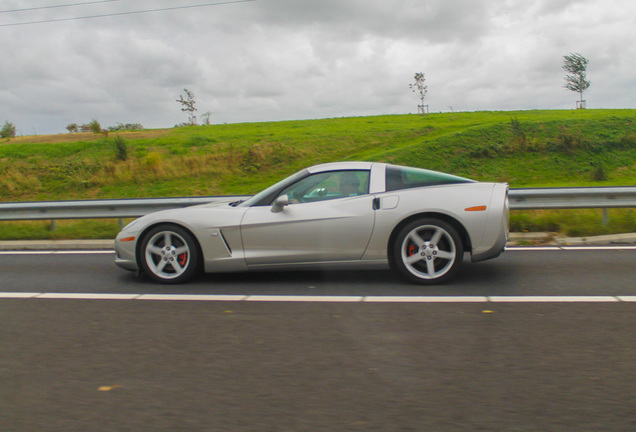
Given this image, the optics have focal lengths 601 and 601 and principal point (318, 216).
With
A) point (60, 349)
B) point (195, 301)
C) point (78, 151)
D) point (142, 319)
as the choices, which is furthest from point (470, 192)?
point (78, 151)

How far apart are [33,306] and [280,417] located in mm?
3499

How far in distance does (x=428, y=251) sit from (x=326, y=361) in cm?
239

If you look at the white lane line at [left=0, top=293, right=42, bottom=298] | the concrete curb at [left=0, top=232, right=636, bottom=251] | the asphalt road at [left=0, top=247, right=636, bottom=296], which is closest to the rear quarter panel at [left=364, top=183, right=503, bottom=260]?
the asphalt road at [left=0, top=247, right=636, bottom=296]

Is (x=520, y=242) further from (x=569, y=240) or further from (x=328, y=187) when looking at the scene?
(x=328, y=187)

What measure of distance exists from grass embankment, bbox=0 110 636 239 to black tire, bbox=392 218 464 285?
17.7 metres

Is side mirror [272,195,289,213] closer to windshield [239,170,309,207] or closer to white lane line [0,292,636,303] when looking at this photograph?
windshield [239,170,309,207]

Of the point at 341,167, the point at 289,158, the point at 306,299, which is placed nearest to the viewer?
the point at 306,299

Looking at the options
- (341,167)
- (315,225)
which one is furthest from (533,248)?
(315,225)

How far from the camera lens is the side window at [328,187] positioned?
6.10 m

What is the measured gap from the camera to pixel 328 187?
6.15 m

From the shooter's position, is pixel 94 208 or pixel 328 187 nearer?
pixel 328 187

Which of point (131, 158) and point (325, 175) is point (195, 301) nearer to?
point (325, 175)

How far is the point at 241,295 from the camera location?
569cm

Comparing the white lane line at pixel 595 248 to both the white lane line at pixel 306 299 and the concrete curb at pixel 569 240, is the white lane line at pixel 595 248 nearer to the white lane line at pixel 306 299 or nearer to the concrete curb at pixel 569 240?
the concrete curb at pixel 569 240
